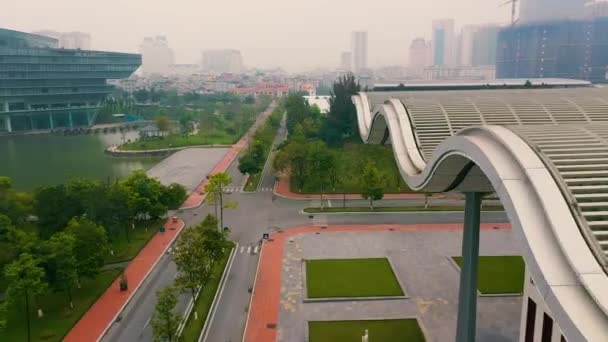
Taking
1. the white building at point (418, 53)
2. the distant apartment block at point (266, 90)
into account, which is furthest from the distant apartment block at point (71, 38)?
the white building at point (418, 53)

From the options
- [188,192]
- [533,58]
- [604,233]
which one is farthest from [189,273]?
[533,58]

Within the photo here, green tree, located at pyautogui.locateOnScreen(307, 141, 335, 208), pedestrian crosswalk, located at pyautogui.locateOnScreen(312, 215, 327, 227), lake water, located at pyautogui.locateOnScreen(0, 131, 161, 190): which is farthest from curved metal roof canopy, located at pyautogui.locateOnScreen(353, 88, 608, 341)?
lake water, located at pyautogui.locateOnScreen(0, 131, 161, 190)

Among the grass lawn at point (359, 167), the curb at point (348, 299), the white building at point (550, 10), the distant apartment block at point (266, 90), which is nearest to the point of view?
the curb at point (348, 299)

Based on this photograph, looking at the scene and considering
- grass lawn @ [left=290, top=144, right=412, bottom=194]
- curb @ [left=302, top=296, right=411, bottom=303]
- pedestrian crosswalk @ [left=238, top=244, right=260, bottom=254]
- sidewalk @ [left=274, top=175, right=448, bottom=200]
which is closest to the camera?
curb @ [left=302, top=296, right=411, bottom=303]

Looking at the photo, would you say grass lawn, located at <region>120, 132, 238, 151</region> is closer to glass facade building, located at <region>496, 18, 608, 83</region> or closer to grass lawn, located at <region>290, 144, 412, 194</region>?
grass lawn, located at <region>290, 144, 412, 194</region>

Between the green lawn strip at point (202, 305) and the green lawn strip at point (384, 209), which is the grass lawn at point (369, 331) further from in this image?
the green lawn strip at point (384, 209)

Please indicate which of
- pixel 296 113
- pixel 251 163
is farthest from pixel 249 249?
pixel 296 113

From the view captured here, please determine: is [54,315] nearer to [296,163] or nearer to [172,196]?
[172,196]
